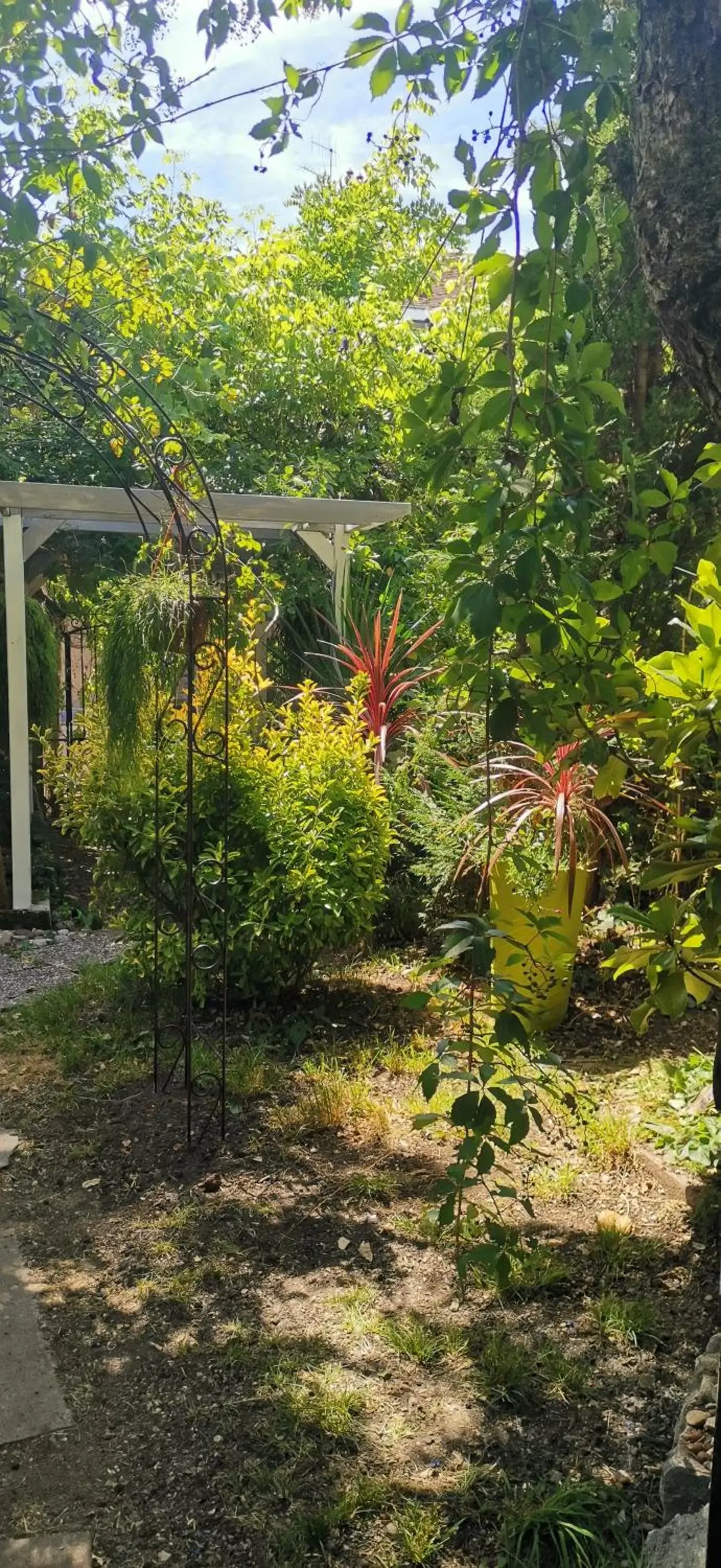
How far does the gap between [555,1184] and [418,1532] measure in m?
1.12

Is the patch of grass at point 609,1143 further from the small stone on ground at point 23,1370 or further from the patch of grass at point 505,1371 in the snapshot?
the small stone on ground at point 23,1370

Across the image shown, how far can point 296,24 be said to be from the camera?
1811 mm

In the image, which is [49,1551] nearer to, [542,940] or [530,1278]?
[530,1278]

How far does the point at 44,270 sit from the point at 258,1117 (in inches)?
108

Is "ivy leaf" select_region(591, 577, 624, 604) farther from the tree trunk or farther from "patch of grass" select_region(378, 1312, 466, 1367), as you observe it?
"patch of grass" select_region(378, 1312, 466, 1367)

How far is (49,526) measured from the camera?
579 centimetres

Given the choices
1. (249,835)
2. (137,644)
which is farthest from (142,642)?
(249,835)

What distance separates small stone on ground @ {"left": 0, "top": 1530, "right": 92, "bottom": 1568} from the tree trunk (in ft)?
6.16

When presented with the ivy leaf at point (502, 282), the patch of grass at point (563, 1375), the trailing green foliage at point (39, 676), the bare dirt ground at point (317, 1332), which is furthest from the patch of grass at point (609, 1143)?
the trailing green foliage at point (39, 676)

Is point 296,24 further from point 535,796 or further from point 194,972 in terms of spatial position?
point 194,972

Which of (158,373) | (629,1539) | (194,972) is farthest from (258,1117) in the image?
(158,373)

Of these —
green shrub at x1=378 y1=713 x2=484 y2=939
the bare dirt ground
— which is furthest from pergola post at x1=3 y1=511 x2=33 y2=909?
the bare dirt ground

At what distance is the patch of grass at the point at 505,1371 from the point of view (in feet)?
6.31

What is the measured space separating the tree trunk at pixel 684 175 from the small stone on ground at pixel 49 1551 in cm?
188
